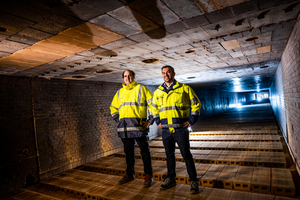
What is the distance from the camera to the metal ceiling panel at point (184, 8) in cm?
221

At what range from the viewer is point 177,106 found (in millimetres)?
3186

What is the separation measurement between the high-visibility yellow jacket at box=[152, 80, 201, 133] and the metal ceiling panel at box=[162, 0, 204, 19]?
1.17 m

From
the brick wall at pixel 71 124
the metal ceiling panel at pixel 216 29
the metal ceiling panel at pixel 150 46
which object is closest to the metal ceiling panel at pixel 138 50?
the metal ceiling panel at pixel 150 46

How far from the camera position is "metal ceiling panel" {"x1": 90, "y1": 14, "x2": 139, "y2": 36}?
97.2 inches

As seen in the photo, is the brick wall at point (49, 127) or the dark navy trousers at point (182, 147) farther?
the brick wall at point (49, 127)

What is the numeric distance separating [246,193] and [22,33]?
14.4 ft

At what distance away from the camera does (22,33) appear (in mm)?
2621

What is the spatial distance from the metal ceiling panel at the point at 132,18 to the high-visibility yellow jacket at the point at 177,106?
1.10m

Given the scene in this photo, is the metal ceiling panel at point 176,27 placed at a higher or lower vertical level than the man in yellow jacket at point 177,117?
higher

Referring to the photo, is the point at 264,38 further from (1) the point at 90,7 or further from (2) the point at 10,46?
(2) the point at 10,46

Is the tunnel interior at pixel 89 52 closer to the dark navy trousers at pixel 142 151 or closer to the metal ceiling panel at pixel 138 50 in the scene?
the metal ceiling panel at pixel 138 50

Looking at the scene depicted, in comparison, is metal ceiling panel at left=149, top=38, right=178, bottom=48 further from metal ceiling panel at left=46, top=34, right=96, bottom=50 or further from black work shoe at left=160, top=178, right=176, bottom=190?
black work shoe at left=160, top=178, right=176, bottom=190

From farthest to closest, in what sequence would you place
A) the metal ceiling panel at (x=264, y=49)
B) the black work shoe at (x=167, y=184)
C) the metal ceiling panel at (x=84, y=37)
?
1. the metal ceiling panel at (x=264, y=49)
2. the black work shoe at (x=167, y=184)
3. the metal ceiling panel at (x=84, y=37)

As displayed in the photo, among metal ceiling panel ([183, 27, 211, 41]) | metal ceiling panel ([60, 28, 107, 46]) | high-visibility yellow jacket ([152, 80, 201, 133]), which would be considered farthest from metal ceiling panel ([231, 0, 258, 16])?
metal ceiling panel ([60, 28, 107, 46])
